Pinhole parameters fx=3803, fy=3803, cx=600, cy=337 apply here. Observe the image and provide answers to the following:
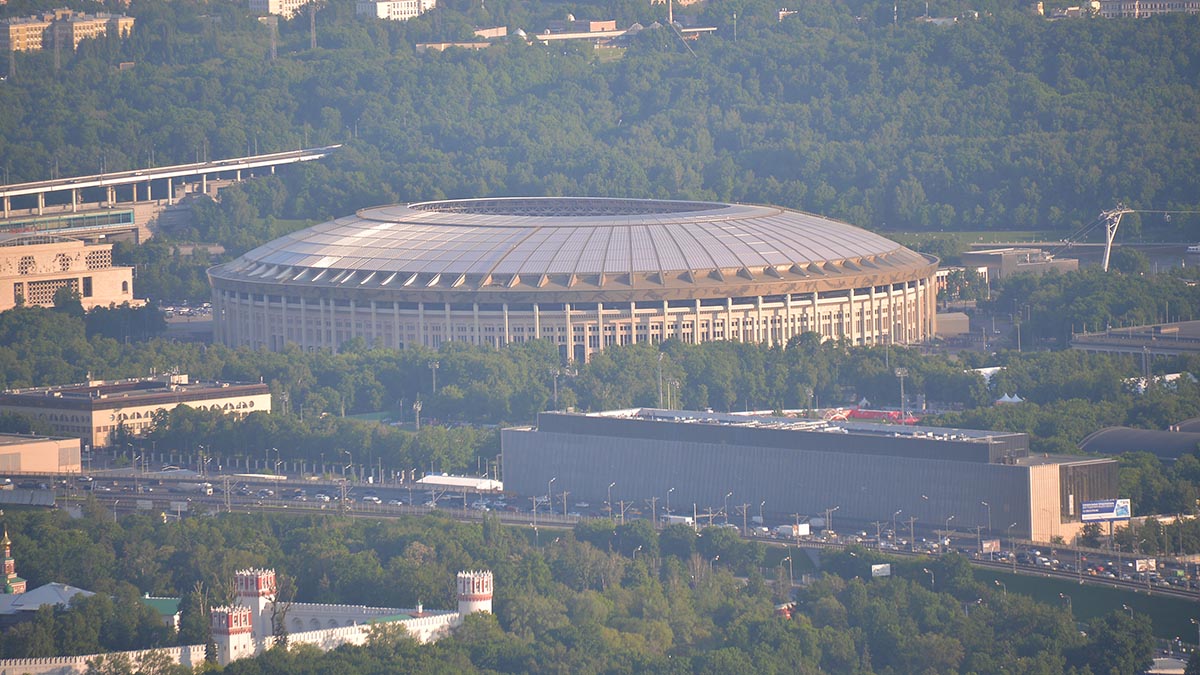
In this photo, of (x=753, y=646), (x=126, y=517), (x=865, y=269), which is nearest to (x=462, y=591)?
(x=753, y=646)

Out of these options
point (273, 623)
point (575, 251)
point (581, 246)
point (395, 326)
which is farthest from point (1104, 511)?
point (395, 326)

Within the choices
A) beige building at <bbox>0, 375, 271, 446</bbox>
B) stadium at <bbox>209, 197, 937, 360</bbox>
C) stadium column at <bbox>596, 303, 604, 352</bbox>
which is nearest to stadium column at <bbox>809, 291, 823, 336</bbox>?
stadium at <bbox>209, 197, 937, 360</bbox>

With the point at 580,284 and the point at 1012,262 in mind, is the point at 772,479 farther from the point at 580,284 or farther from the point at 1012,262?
the point at 1012,262

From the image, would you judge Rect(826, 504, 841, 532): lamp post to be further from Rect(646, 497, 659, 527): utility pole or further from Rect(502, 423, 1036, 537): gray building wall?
Rect(646, 497, 659, 527): utility pole

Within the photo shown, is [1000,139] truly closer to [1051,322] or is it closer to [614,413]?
[1051,322]

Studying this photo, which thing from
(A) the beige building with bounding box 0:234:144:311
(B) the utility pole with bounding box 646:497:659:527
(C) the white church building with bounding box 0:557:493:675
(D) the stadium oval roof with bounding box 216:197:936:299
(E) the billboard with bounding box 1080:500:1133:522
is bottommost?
(B) the utility pole with bounding box 646:497:659:527

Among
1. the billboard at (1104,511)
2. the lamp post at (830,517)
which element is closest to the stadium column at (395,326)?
the lamp post at (830,517)

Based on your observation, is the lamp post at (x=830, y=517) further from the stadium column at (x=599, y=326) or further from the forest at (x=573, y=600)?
the stadium column at (x=599, y=326)
